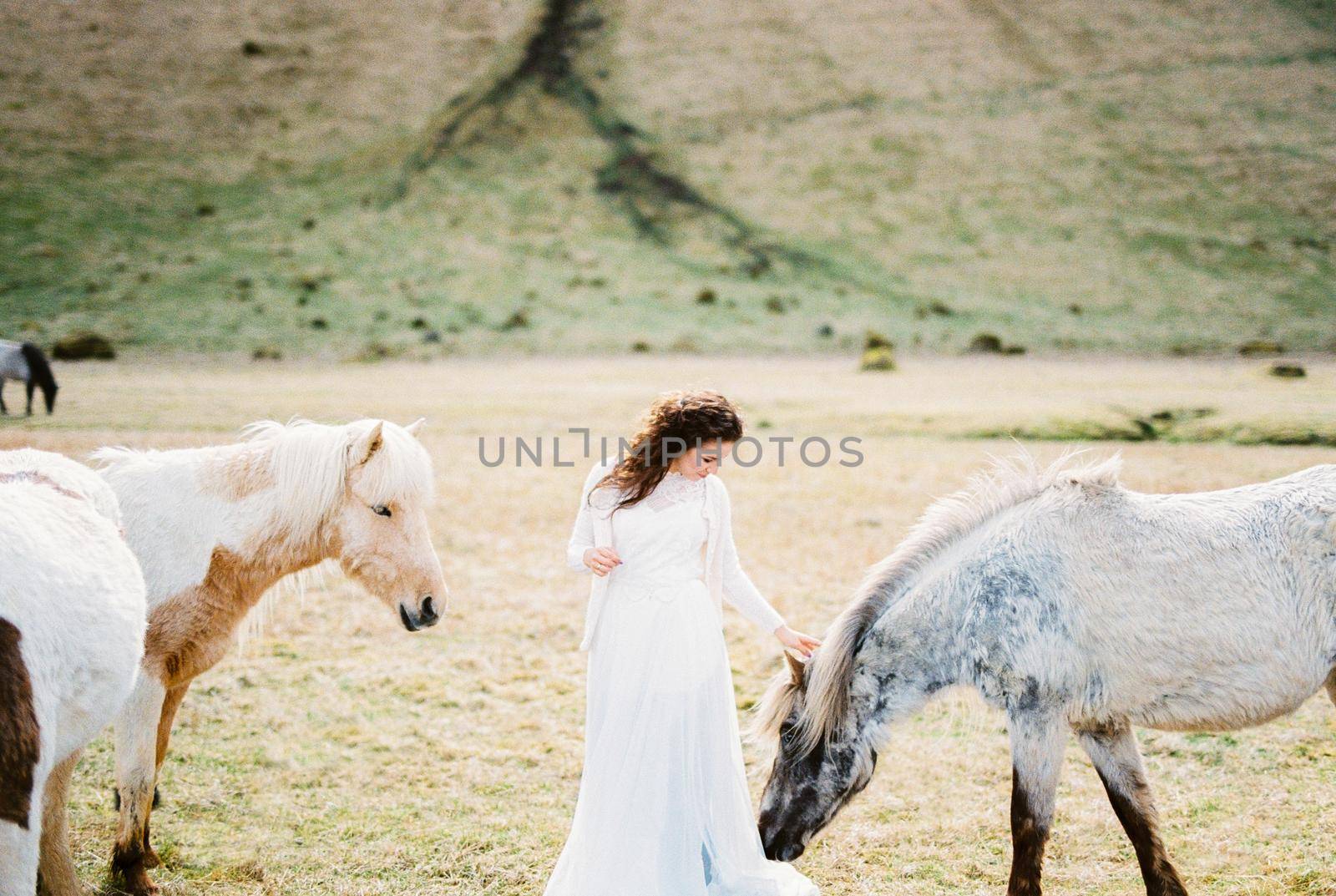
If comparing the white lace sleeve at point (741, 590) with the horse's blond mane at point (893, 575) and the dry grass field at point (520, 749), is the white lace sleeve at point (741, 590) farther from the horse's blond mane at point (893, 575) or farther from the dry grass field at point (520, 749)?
the dry grass field at point (520, 749)

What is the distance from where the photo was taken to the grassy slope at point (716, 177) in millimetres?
28812

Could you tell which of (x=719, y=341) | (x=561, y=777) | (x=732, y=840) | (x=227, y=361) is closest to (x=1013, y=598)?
(x=732, y=840)

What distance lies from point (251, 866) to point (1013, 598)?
3591 millimetres

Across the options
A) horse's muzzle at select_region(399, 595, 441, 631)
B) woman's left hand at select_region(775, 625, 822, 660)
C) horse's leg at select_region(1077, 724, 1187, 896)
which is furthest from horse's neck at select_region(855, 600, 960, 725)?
horse's muzzle at select_region(399, 595, 441, 631)

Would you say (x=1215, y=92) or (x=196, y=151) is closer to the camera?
(x=196, y=151)

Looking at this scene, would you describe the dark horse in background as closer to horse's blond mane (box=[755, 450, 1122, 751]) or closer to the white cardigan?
the white cardigan

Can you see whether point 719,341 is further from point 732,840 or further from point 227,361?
point 732,840

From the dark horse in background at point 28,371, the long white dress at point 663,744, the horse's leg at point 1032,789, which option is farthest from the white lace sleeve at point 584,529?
the dark horse in background at point 28,371

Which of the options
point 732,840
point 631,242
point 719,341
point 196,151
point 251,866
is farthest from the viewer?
point 631,242

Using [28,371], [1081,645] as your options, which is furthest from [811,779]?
[28,371]

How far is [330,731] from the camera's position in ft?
19.4

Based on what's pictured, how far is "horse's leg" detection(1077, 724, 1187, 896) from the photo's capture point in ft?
12.5

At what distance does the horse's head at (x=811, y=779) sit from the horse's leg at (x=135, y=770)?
266 centimetres

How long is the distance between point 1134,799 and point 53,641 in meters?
3.96
